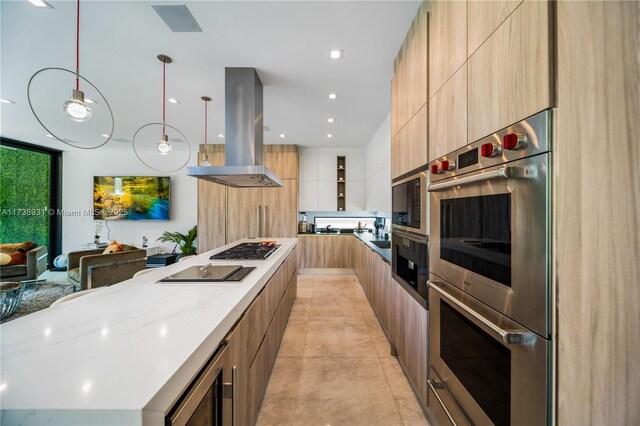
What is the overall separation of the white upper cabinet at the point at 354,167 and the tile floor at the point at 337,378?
319cm

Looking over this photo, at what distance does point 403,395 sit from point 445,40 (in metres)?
2.30

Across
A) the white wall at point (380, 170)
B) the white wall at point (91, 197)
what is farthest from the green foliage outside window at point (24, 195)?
the white wall at point (380, 170)

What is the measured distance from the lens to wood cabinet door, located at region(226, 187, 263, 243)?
5.25 meters

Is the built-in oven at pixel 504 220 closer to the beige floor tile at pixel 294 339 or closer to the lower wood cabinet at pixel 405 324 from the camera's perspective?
the lower wood cabinet at pixel 405 324

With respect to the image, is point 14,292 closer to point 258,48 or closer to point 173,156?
point 173,156

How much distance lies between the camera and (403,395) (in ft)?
5.92

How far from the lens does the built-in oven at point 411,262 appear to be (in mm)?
1583

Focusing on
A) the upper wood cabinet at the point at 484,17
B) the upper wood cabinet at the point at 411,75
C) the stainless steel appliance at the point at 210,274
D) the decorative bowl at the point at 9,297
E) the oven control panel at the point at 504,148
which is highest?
the upper wood cabinet at the point at 411,75

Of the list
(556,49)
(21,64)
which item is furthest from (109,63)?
(556,49)

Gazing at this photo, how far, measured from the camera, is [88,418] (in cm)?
51

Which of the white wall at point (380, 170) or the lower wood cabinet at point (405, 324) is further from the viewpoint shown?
the white wall at point (380, 170)

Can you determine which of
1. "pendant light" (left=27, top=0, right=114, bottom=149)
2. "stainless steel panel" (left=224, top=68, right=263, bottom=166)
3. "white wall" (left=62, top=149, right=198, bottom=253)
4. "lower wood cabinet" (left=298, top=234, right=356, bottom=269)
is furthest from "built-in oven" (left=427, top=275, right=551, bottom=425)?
"white wall" (left=62, top=149, right=198, bottom=253)

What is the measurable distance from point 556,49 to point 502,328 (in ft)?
2.97

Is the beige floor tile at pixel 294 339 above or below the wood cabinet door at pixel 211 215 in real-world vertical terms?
below
